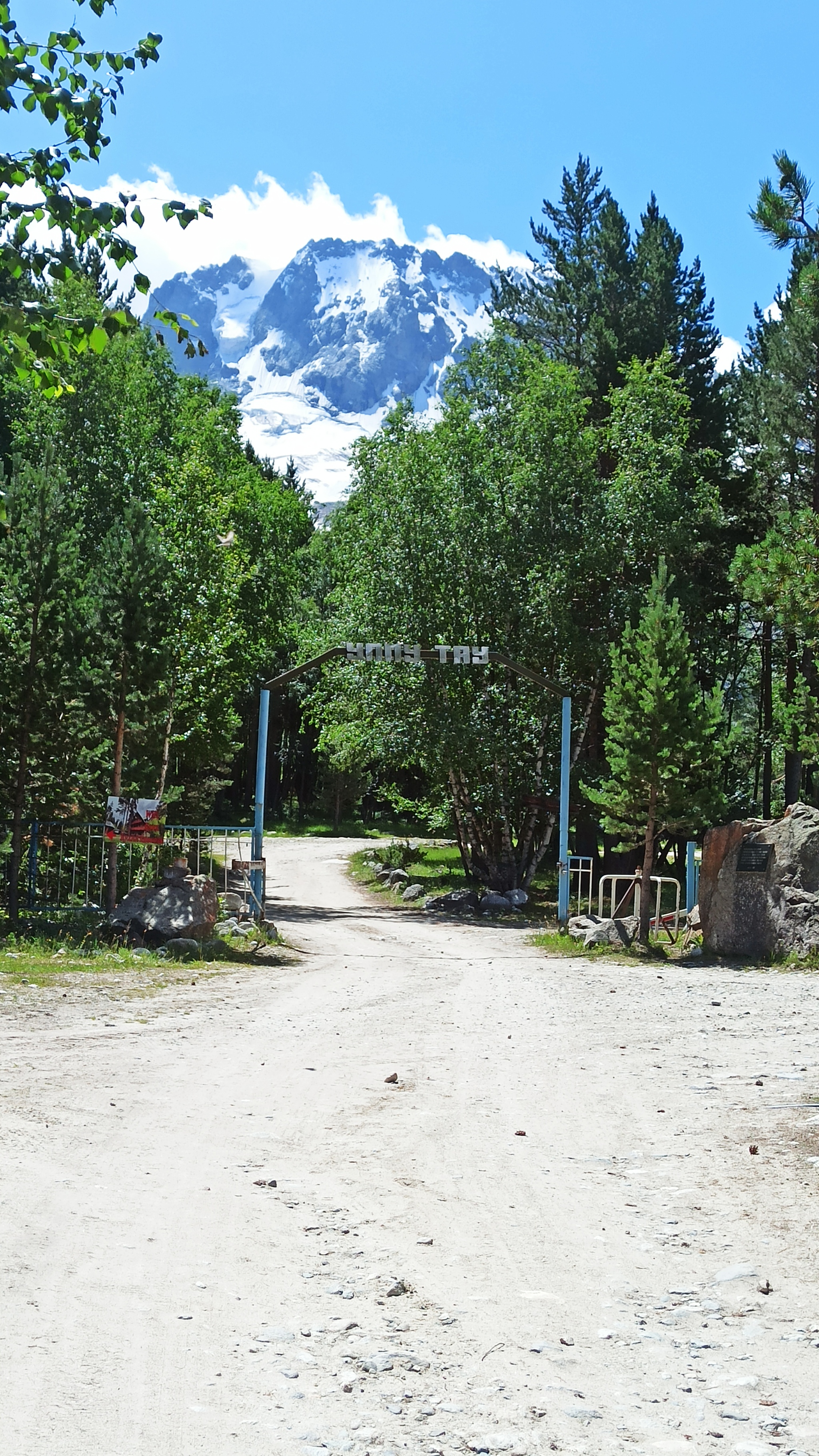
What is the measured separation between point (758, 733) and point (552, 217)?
18603 millimetres

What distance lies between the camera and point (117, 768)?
19.2 m

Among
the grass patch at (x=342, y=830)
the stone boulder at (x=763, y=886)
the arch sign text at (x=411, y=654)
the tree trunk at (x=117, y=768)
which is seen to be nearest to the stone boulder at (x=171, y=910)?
the tree trunk at (x=117, y=768)

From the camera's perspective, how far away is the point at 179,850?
2206 centimetres

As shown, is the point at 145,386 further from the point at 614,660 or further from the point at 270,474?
the point at 270,474

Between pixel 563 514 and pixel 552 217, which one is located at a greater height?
pixel 552 217

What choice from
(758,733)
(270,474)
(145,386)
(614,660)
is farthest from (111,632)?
Answer: (270,474)

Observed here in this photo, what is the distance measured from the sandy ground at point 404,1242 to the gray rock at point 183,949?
219 inches

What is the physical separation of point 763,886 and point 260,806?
343 inches

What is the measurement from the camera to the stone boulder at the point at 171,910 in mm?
17641

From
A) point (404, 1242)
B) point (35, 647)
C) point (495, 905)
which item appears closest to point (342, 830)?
point (495, 905)

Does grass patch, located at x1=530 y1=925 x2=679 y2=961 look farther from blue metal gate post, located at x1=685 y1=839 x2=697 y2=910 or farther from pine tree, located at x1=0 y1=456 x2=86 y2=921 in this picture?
pine tree, located at x1=0 y1=456 x2=86 y2=921

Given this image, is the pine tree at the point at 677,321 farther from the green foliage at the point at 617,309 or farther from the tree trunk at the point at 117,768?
the tree trunk at the point at 117,768

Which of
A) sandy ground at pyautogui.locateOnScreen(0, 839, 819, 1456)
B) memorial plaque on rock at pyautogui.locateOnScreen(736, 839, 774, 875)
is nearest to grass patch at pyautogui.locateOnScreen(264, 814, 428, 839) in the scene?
memorial plaque on rock at pyautogui.locateOnScreen(736, 839, 774, 875)

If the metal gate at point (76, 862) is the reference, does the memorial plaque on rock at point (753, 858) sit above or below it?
above
